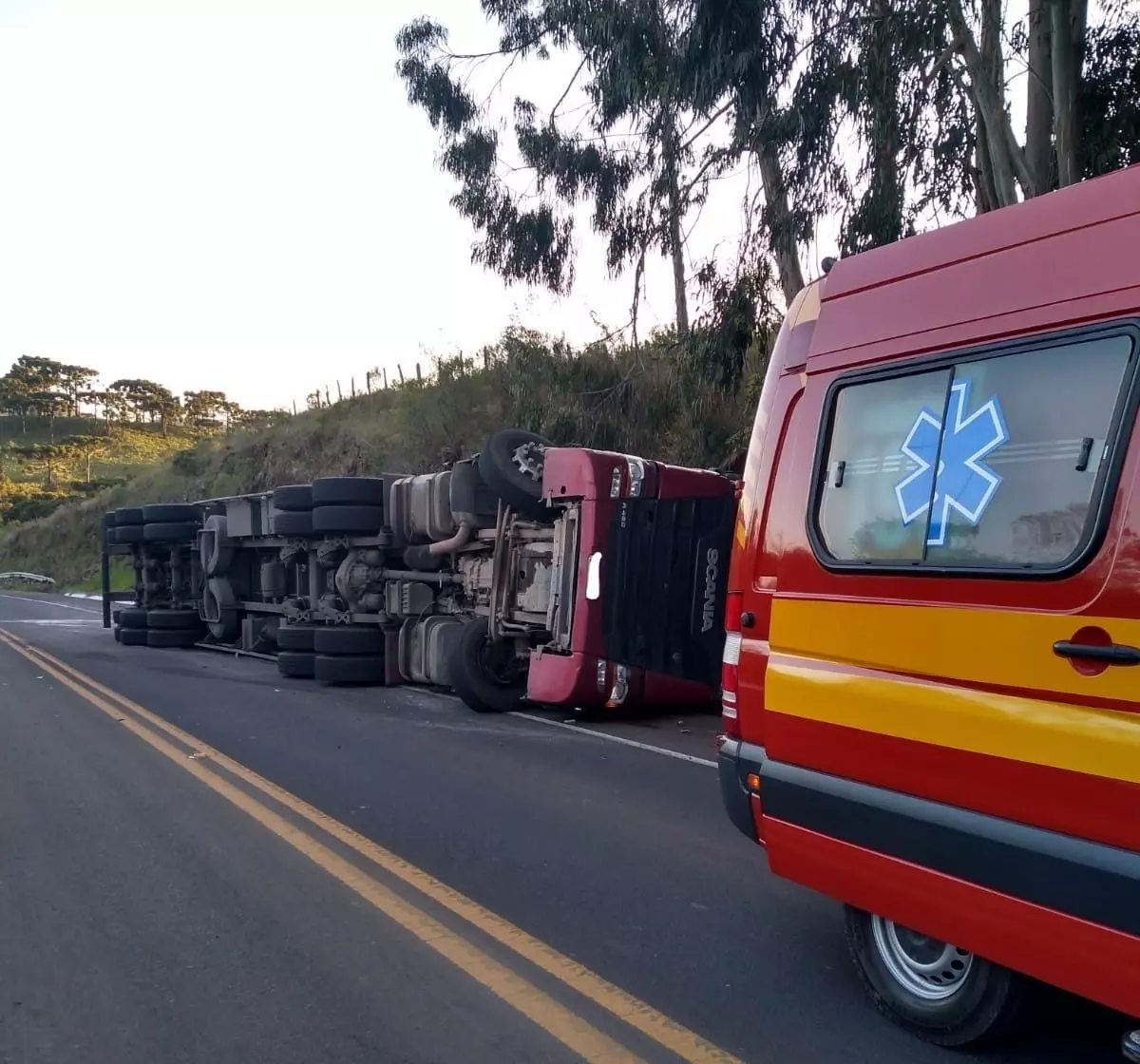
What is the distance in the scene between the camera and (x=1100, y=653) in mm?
3018

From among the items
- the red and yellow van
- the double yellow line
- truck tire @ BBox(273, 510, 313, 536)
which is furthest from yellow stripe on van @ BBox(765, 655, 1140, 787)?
truck tire @ BBox(273, 510, 313, 536)

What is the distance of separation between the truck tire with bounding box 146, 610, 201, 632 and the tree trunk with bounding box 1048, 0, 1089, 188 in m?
13.7

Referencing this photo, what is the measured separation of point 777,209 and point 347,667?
7425mm

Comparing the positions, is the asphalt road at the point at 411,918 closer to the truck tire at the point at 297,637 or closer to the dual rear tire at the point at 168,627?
the truck tire at the point at 297,637

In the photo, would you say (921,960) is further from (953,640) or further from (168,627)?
(168,627)

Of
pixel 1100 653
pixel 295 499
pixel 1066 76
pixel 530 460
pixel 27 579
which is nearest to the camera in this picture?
pixel 1100 653

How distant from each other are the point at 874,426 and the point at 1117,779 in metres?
1.43

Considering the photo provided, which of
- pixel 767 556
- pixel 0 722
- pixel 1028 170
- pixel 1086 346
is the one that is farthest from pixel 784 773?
pixel 1028 170

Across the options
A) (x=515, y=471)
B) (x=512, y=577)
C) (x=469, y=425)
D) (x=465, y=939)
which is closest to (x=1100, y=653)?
(x=465, y=939)

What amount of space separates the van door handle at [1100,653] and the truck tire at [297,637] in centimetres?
1156

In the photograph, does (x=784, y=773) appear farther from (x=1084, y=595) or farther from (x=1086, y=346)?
Result: (x=1086, y=346)

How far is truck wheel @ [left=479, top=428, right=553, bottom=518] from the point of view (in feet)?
34.8

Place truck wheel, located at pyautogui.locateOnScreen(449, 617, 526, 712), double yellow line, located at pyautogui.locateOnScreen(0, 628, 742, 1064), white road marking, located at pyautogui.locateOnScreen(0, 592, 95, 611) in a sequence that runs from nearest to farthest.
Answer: double yellow line, located at pyautogui.locateOnScreen(0, 628, 742, 1064)
truck wheel, located at pyautogui.locateOnScreen(449, 617, 526, 712)
white road marking, located at pyautogui.locateOnScreen(0, 592, 95, 611)

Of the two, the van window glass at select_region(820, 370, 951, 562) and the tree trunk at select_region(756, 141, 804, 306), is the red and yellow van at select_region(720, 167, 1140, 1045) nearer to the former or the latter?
the van window glass at select_region(820, 370, 951, 562)
